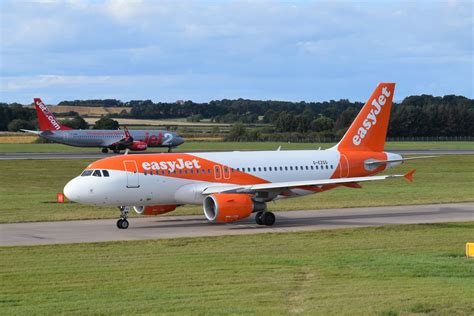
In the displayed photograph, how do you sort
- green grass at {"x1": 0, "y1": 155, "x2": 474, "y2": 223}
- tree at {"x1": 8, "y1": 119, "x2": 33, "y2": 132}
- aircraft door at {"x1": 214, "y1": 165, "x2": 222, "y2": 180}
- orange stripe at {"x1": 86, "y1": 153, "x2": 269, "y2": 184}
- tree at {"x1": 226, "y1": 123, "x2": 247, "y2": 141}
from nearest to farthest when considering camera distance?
orange stripe at {"x1": 86, "y1": 153, "x2": 269, "y2": 184}, aircraft door at {"x1": 214, "y1": 165, "x2": 222, "y2": 180}, green grass at {"x1": 0, "y1": 155, "x2": 474, "y2": 223}, tree at {"x1": 226, "y1": 123, "x2": 247, "y2": 141}, tree at {"x1": 8, "y1": 119, "x2": 33, "y2": 132}

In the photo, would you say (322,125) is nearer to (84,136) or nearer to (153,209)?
(84,136)

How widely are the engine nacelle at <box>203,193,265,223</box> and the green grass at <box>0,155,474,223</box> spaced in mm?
6171

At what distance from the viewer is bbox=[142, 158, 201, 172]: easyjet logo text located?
34.4 meters

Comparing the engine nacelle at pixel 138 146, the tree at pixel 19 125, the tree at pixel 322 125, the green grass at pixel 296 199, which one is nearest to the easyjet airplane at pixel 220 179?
the green grass at pixel 296 199

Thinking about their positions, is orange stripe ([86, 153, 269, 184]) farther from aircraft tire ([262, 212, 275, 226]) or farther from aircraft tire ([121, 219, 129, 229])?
aircraft tire ([262, 212, 275, 226])

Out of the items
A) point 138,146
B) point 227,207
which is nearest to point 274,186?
point 227,207

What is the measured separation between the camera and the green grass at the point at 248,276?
18172 millimetres

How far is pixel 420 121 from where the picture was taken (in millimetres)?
165875

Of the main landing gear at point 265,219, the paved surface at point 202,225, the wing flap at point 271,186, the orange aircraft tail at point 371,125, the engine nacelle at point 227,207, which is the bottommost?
the paved surface at point 202,225

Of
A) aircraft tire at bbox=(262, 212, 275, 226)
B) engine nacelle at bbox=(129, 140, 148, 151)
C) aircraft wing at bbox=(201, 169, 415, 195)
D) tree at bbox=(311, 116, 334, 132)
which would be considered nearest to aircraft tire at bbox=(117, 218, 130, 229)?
aircraft wing at bbox=(201, 169, 415, 195)

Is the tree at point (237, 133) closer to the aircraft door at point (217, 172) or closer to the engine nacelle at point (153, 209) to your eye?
Answer: the engine nacelle at point (153, 209)

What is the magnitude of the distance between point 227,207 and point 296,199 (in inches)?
525

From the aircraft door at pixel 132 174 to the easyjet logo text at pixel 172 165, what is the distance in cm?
51

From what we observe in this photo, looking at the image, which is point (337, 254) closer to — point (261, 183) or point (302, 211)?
point (261, 183)
